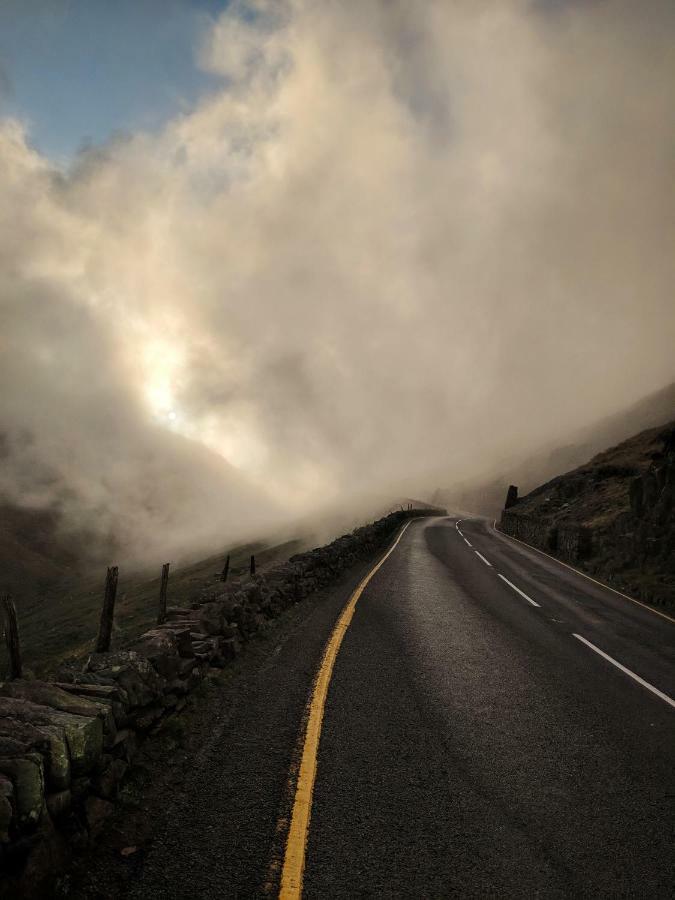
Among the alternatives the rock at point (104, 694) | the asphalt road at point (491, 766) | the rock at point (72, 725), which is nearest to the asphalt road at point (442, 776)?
the asphalt road at point (491, 766)

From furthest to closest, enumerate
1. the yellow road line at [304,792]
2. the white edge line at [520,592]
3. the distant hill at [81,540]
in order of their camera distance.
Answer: the distant hill at [81,540], the white edge line at [520,592], the yellow road line at [304,792]

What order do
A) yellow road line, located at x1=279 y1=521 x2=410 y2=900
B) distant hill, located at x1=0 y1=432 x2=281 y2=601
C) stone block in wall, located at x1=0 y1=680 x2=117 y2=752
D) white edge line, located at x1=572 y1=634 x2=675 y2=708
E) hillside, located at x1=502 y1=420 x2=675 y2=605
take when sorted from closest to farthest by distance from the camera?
yellow road line, located at x1=279 y1=521 x2=410 y2=900 < stone block in wall, located at x1=0 y1=680 x2=117 y2=752 < white edge line, located at x1=572 y1=634 x2=675 y2=708 < hillside, located at x1=502 y1=420 x2=675 y2=605 < distant hill, located at x1=0 y1=432 x2=281 y2=601

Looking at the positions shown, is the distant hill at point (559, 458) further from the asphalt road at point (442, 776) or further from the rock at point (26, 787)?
the rock at point (26, 787)

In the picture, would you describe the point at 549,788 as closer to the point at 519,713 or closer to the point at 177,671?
the point at 519,713

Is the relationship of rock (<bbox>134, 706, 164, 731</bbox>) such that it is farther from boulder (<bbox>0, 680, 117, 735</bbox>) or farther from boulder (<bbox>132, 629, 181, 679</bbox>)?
boulder (<bbox>0, 680, 117, 735</bbox>)

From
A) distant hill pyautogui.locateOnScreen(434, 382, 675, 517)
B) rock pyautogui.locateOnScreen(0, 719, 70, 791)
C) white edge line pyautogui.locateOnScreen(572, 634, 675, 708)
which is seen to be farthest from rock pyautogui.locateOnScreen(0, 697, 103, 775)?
distant hill pyautogui.locateOnScreen(434, 382, 675, 517)

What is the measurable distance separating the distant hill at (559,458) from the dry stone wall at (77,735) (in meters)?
99.8

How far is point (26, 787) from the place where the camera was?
3285mm

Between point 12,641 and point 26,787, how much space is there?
10.6 ft

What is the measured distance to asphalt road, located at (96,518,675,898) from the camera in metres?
3.49

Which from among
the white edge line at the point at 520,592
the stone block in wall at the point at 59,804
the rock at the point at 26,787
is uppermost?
the rock at the point at 26,787

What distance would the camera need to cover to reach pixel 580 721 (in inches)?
243

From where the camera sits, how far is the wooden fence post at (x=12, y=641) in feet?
17.7

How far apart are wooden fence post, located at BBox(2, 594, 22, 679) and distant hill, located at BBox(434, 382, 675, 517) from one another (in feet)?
332
